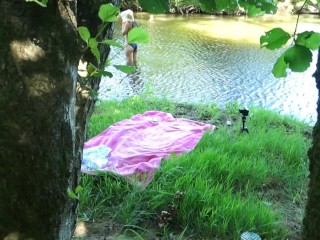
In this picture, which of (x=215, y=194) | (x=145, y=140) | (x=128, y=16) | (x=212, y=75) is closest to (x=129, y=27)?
(x=128, y=16)

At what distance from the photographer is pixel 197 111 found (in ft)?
18.1

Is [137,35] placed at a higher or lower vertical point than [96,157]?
higher

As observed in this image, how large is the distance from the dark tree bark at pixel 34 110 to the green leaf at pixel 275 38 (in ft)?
1.44

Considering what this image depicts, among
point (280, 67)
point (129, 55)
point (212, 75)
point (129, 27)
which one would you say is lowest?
point (212, 75)

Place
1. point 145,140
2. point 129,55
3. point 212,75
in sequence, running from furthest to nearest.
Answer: point 212,75 → point 129,55 → point 145,140

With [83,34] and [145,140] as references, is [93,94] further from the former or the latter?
[145,140]

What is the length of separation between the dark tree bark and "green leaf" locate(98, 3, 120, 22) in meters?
0.10

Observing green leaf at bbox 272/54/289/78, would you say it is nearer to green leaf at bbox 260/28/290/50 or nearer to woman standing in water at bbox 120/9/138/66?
green leaf at bbox 260/28/290/50

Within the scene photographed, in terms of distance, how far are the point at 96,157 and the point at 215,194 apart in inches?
53.0

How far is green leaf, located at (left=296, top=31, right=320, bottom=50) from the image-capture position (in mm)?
892

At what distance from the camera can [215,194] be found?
2809 mm

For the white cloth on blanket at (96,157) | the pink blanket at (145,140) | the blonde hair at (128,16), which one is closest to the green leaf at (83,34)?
the pink blanket at (145,140)

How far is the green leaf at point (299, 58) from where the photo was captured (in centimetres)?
87

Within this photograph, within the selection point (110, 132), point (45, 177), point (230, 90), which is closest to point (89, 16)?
point (45, 177)
